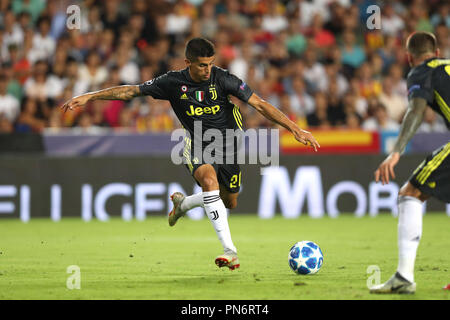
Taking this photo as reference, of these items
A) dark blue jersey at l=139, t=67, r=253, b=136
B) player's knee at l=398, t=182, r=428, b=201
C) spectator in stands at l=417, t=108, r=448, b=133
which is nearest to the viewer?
player's knee at l=398, t=182, r=428, b=201

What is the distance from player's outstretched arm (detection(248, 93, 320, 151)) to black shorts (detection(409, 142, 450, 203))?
1322mm

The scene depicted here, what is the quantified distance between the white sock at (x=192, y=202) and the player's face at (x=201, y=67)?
1.37 meters

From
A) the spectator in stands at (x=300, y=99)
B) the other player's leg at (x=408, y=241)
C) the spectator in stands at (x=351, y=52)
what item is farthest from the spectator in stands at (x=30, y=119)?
the other player's leg at (x=408, y=241)

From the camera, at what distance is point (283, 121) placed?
758cm

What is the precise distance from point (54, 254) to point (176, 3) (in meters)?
9.35

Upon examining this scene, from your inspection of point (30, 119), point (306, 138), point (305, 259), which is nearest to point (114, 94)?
point (306, 138)

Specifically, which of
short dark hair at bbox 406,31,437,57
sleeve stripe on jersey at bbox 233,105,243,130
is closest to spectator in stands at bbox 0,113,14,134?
sleeve stripe on jersey at bbox 233,105,243,130

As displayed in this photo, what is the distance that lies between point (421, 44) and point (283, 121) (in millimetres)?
1762

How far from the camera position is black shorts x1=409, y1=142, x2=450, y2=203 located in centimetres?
604

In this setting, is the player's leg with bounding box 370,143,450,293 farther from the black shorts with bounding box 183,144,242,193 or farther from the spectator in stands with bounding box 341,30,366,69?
the spectator in stands with bounding box 341,30,366,69

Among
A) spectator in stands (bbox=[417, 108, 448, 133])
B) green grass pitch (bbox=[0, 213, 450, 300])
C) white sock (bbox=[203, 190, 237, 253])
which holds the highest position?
spectator in stands (bbox=[417, 108, 448, 133])

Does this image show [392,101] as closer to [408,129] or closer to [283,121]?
[283,121]
